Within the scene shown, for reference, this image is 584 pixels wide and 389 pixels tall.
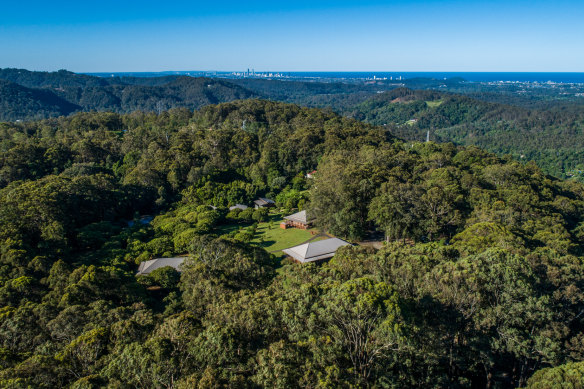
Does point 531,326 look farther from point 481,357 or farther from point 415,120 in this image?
point 415,120

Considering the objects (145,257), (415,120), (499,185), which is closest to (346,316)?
(145,257)

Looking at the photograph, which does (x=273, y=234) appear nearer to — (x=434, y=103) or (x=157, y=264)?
(x=157, y=264)

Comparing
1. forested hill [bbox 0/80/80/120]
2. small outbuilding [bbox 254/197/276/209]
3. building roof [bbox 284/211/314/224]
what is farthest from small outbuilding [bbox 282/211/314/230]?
forested hill [bbox 0/80/80/120]

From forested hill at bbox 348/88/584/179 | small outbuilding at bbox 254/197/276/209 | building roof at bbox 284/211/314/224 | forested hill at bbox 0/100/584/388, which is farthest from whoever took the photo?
forested hill at bbox 348/88/584/179

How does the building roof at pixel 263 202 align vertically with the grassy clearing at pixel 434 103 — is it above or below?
below

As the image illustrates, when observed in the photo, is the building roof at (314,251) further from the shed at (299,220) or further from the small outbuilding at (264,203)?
the small outbuilding at (264,203)

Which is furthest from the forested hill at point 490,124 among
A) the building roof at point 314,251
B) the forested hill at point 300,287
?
the building roof at point 314,251

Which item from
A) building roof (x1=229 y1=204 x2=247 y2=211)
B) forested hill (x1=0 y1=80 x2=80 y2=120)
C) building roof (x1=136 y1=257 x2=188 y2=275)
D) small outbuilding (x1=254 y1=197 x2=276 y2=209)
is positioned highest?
forested hill (x1=0 y1=80 x2=80 y2=120)

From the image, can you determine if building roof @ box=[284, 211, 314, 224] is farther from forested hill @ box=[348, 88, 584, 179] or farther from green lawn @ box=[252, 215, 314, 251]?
forested hill @ box=[348, 88, 584, 179]

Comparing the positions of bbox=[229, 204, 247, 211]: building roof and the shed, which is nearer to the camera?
the shed
